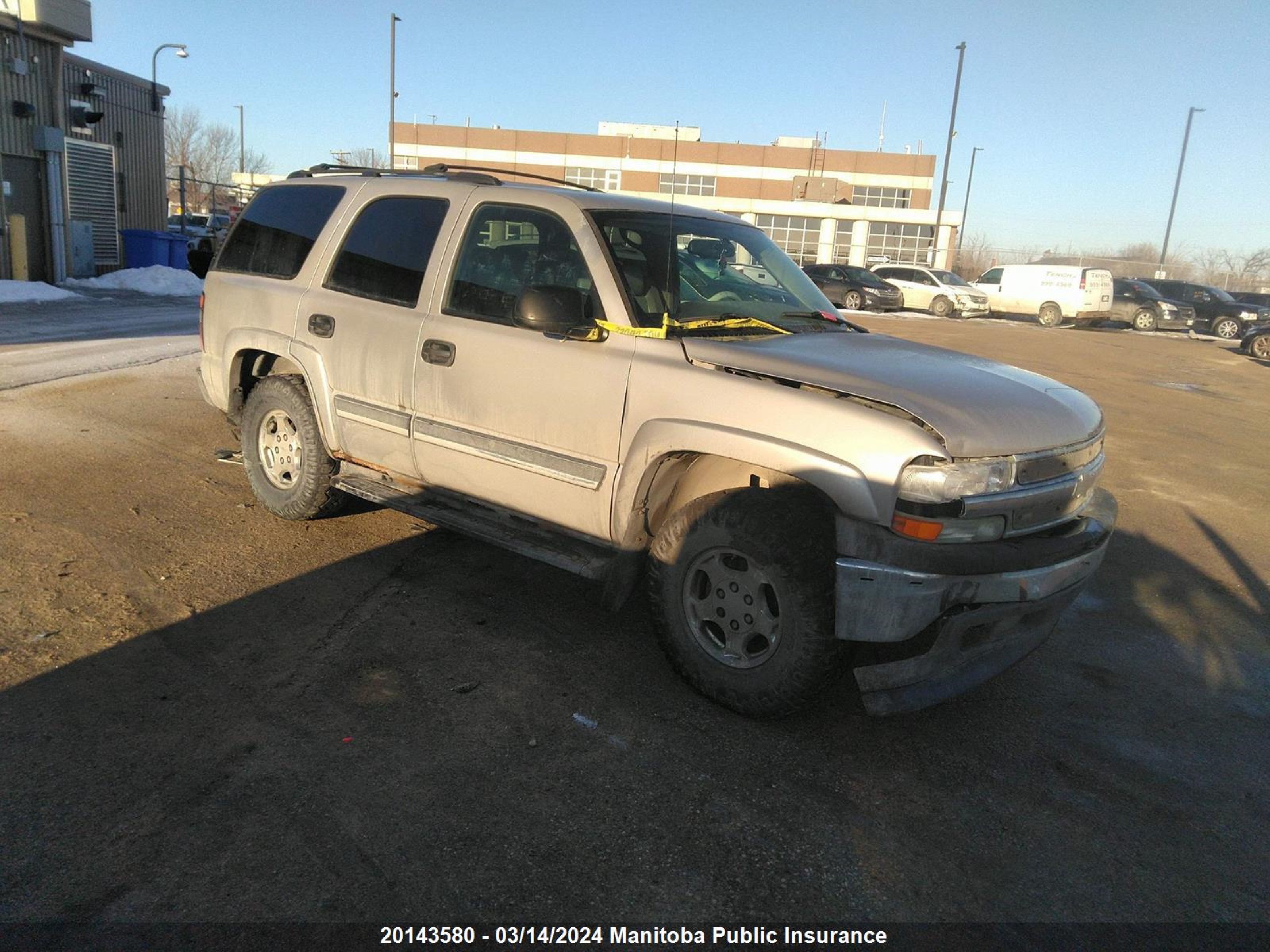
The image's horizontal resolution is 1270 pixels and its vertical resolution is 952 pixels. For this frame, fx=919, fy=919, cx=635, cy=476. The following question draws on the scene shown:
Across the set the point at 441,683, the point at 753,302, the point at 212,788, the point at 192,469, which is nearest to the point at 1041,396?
the point at 753,302

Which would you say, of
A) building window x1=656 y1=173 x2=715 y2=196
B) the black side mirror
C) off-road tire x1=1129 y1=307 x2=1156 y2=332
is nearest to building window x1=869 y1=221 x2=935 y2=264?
building window x1=656 y1=173 x2=715 y2=196

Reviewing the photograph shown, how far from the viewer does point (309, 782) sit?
306cm

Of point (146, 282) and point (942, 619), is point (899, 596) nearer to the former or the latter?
point (942, 619)

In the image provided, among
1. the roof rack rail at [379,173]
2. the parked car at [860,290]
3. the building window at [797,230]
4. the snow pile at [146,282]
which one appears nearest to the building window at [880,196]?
the building window at [797,230]

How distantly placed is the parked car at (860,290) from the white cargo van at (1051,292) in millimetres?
3726

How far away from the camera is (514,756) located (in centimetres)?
330

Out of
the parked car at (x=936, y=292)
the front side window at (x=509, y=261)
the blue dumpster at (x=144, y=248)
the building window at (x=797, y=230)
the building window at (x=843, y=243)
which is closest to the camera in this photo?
the front side window at (x=509, y=261)

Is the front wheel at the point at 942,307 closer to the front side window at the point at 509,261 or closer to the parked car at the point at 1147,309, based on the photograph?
the parked car at the point at 1147,309

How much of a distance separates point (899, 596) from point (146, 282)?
74.5 ft

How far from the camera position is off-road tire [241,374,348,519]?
5.25 m

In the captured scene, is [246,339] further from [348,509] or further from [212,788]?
[212,788]

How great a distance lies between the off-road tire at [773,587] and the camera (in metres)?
3.39

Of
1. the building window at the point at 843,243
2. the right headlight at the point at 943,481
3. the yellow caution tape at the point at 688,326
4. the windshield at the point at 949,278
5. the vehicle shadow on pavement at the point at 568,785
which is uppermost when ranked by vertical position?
the building window at the point at 843,243

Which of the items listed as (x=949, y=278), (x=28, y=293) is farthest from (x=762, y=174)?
(x=28, y=293)
